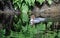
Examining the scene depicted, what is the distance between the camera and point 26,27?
15.9 ft

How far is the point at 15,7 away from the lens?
552 centimetres

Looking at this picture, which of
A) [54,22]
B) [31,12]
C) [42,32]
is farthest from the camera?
[31,12]

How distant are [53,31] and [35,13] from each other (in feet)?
3.49

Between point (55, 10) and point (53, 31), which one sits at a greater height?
point (55, 10)

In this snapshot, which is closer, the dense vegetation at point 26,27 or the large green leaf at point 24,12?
the dense vegetation at point 26,27

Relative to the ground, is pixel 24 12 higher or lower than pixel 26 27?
higher

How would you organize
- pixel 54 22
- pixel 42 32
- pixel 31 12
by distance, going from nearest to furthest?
pixel 42 32 → pixel 54 22 → pixel 31 12

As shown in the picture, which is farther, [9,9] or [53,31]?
[9,9]

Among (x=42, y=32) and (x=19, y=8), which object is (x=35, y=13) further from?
(x=42, y=32)

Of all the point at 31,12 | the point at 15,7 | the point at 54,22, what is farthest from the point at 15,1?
the point at 54,22

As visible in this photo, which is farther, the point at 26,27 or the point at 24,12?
the point at 24,12

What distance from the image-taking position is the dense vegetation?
15.0 ft

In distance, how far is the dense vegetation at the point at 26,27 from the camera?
180 inches

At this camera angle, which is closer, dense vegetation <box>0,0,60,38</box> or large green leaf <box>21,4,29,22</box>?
dense vegetation <box>0,0,60,38</box>
